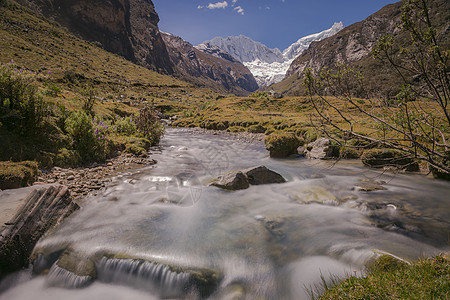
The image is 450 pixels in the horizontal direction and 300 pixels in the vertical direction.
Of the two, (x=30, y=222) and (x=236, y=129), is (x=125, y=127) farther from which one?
(x=236, y=129)

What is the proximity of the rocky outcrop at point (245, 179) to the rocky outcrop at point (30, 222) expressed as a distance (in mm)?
5228

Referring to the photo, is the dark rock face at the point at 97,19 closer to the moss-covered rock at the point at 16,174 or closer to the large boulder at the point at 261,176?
the moss-covered rock at the point at 16,174

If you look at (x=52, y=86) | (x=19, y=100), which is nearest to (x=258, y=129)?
(x=52, y=86)

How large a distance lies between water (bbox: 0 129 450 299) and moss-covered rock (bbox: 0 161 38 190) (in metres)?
1.86

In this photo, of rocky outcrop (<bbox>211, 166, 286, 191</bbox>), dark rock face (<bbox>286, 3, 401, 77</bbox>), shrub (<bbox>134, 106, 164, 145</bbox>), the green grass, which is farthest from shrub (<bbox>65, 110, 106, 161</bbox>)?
dark rock face (<bbox>286, 3, 401, 77</bbox>)

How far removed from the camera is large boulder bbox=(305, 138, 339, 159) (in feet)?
47.4

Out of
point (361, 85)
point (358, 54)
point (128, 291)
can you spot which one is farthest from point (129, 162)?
point (358, 54)

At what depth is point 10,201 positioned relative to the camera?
4.74 meters

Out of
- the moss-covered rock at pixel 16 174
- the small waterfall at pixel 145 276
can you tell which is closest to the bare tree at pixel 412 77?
the small waterfall at pixel 145 276

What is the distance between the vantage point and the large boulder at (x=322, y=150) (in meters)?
14.4

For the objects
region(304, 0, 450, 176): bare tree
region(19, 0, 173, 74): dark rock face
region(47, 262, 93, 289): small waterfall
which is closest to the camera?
region(304, 0, 450, 176): bare tree

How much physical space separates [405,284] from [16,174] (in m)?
9.05

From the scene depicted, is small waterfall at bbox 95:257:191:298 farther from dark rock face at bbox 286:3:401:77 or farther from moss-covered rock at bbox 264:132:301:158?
dark rock face at bbox 286:3:401:77

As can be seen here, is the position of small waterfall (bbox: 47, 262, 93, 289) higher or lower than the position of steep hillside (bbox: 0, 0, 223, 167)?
lower
